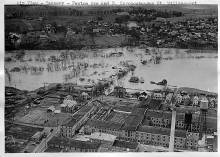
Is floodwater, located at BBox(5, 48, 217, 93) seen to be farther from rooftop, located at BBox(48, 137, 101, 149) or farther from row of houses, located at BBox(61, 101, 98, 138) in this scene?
rooftop, located at BBox(48, 137, 101, 149)

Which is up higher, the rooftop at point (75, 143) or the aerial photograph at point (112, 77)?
the aerial photograph at point (112, 77)

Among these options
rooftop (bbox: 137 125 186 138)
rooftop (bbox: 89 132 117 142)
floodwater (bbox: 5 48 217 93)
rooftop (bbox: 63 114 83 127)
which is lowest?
rooftop (bbox: 89 132 117 142)

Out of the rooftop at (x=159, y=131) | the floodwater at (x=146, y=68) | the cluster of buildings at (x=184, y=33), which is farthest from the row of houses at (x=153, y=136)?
the cluster of buildings at (x=184, y=33)

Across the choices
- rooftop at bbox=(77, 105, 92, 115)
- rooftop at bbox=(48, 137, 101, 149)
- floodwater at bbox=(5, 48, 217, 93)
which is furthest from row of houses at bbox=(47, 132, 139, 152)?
floodwater at bbox=(5, 48, 217, 93)

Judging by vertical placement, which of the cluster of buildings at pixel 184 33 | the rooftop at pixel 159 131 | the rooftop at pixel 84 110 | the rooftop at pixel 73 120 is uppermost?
the cluster of buildings at pixel 184 33

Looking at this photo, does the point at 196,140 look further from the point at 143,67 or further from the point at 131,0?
the point at 131,0

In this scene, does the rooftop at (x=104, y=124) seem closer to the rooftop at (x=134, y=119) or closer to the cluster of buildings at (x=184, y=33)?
the rooftop at (x=134, y=119)

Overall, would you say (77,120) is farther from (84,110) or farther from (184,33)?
(184,33)

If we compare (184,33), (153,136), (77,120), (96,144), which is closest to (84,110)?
Result: (77,120)

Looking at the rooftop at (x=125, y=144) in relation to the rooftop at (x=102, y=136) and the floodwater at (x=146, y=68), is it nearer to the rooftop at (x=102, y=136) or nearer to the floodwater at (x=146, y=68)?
the rooftop at (x=102, y=136)
